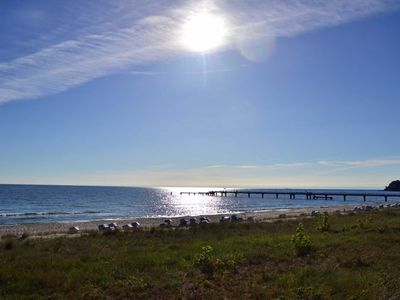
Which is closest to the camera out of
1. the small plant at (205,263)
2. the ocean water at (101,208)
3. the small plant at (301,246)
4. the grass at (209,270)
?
the grass at (209,270)

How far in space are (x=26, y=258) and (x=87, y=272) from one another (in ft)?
12.5

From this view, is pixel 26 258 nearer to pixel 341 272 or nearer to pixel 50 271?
pixel 50 271

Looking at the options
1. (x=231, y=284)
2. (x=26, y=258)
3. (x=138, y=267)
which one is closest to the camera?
(x=231, y=284)

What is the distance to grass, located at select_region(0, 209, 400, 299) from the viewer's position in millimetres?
9992

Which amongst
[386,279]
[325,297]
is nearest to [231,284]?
[325,297]

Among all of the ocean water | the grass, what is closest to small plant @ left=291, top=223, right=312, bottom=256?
the grass

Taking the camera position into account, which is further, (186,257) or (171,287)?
(186,257)

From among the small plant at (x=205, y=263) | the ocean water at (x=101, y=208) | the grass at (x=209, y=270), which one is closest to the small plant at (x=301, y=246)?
the grass at (x=209, y=270)

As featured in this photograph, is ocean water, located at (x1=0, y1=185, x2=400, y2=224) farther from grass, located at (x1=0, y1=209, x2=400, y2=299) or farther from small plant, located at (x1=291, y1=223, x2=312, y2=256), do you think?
small plant, located at (x1=291, y1=223, x2=312, y2=256)

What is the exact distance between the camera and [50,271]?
39.2ft

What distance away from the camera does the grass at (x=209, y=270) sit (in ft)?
32.8

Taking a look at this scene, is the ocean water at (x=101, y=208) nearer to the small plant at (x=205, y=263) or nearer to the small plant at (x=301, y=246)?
the small plant at (x=301, y=246)

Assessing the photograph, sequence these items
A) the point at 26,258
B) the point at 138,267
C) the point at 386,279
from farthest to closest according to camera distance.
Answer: the point at 26,258 < the point at 138,267 < the point at 386,279

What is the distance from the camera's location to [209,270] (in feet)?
40.9
